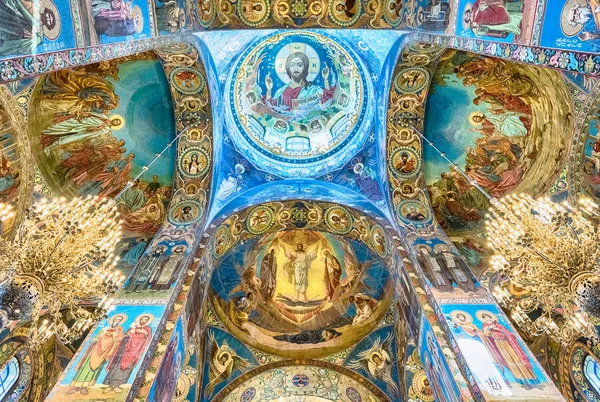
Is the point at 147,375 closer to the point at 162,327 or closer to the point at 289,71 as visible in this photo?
the point at 162,327

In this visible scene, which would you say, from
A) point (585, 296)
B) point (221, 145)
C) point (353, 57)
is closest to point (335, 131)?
point (353, 57)

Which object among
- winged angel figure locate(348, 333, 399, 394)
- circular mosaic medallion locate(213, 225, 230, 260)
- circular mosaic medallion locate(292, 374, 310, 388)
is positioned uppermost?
circular mosaic medallion locate(213, 225, 230, 260)

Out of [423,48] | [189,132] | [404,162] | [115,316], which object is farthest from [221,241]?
[423,48]

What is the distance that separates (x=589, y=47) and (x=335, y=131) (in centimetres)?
809

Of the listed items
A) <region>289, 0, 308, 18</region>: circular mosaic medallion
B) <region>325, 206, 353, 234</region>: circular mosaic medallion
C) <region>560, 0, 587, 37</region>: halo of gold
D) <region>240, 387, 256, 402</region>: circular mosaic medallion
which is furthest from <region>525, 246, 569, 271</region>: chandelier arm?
<region>240, 387, 256, 402</region>: circular mosaic medallion

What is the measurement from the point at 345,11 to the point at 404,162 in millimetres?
4191

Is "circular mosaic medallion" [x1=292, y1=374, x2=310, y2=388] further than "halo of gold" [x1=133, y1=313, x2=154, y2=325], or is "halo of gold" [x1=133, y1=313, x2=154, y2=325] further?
"circular mosaic medallion" [x1=292, y1=374, x2=310, y2=388]

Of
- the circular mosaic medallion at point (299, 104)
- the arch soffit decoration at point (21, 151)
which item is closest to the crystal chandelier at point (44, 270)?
the arch soffit decoration at point (21, 151)

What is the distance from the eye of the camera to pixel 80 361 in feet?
23.6

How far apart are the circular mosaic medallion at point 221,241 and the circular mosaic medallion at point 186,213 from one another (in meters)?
0.65

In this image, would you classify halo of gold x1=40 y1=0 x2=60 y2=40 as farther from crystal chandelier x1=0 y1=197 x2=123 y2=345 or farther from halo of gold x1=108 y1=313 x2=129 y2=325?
halo of gold x1=108 y1=313 x2=129 y2=325

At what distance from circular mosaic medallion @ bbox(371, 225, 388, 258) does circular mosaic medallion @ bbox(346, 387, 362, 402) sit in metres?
4.00

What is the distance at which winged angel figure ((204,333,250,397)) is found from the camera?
11.7 m

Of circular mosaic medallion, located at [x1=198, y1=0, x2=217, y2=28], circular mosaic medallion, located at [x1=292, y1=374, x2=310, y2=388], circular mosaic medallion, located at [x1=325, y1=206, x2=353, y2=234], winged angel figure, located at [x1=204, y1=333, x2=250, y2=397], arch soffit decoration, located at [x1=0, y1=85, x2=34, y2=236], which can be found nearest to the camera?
arch soffit decoration, located at [x1=0, y1=85, x2=34, y2=236]
